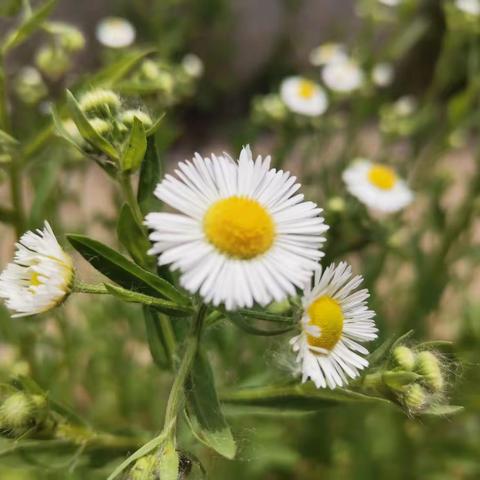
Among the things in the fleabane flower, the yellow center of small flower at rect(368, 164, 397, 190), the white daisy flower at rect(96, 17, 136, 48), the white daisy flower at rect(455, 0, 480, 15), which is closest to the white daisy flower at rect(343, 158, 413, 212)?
the yellow center of small flower at rect(368, 164, 397, 190)

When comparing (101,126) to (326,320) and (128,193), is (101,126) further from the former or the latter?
(326,320)

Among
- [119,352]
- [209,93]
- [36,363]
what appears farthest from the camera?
[209,93]

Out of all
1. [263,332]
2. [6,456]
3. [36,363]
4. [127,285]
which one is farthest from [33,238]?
[36,363]

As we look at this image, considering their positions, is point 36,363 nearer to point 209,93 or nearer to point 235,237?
point 235,237

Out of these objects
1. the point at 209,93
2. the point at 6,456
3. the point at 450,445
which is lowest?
the point at 6,456

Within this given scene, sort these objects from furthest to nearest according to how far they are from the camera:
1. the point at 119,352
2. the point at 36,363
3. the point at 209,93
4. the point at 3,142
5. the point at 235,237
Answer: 1. the point at 209,93
2. the point at 119,352
3. the point at 36,363
4. the point at 3,142
5. the point at 235,237

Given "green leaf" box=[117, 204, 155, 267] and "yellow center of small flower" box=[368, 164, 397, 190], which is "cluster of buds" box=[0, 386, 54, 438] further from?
"yellow center of small flower" box=[368, 164, 397, 190]
